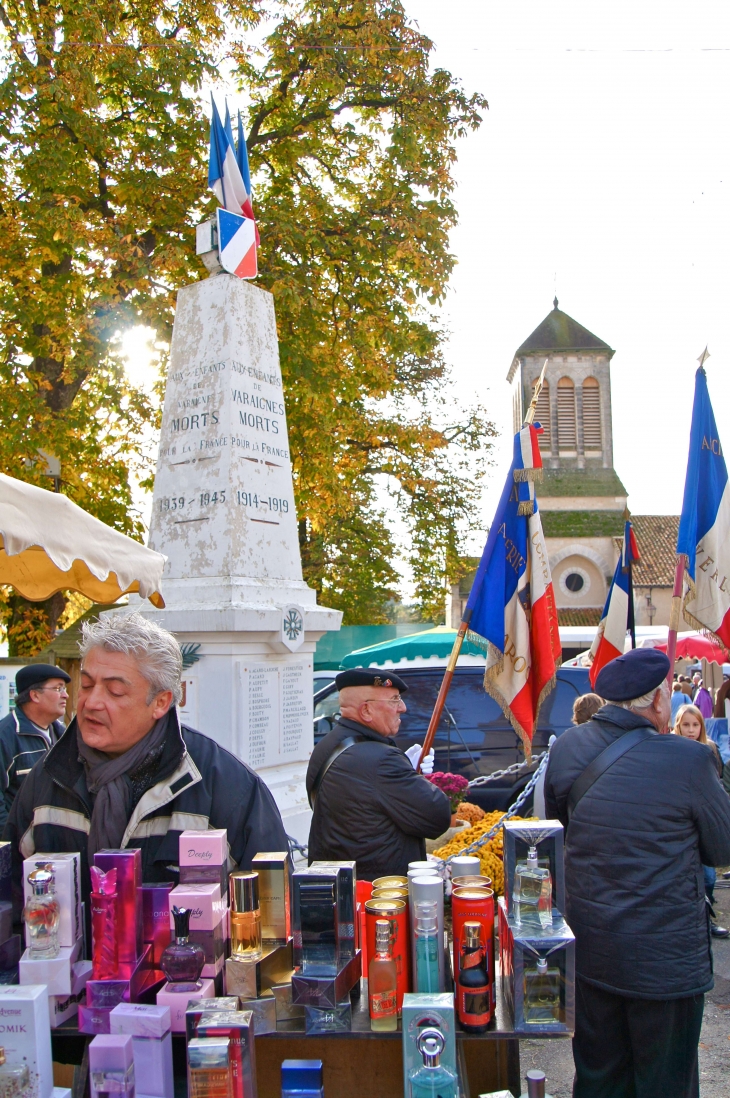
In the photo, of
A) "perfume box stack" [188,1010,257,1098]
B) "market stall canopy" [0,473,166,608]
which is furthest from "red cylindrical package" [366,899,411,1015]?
"market stall canopy" [0,473,166,608]

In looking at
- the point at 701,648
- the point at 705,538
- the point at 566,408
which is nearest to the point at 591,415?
the point at 566,408

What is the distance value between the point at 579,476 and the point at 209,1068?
4346cm

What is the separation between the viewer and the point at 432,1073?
181 cm

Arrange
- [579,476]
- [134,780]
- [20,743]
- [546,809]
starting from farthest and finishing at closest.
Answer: [579,476]
[20,743]
[546,809]
[134,780]

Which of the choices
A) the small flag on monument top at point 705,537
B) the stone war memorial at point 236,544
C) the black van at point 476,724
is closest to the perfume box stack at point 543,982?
the small flag on monument top at point 705,537

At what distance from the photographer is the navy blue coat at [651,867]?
9.04 ft

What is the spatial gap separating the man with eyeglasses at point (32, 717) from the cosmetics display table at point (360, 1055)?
103 inches

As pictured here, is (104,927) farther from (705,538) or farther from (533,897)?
(705,538)

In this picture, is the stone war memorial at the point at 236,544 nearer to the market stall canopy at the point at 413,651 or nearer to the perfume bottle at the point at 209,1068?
the perfume bottle at the point at 209,1068

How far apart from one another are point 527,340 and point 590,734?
148 ft

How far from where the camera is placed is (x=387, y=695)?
135 inches

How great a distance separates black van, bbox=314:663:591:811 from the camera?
828cm

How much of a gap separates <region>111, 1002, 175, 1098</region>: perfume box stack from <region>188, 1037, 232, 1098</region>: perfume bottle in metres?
0.10

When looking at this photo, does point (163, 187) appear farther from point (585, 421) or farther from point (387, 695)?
point (585, 421)
